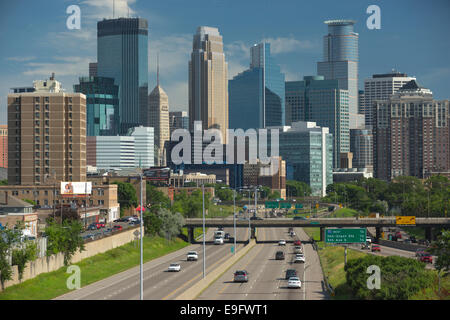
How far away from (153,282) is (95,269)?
41.4 feet

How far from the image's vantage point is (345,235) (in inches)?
3947

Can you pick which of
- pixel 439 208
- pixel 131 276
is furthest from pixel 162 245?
pixel 439 208

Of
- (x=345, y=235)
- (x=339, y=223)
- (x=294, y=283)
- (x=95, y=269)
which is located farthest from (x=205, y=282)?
(x=339, y=223)

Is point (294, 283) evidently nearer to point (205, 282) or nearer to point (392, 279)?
point (205, 282)

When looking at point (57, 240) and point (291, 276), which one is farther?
point (57, 240)

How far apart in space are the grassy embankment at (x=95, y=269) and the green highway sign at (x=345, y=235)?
2841 centimetres

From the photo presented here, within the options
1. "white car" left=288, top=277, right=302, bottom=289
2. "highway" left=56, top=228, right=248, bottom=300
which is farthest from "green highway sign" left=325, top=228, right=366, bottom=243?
"white car" left=288, top=277, right=302, bottom=289

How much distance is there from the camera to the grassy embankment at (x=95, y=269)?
72188 millimetres

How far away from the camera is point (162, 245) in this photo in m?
143

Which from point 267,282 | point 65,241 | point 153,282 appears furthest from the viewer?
point 65,241

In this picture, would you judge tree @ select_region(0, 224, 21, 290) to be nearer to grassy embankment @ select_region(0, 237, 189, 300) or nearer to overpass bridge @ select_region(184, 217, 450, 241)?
grassy embankment @ select_region(0, 237, 189, 300)
